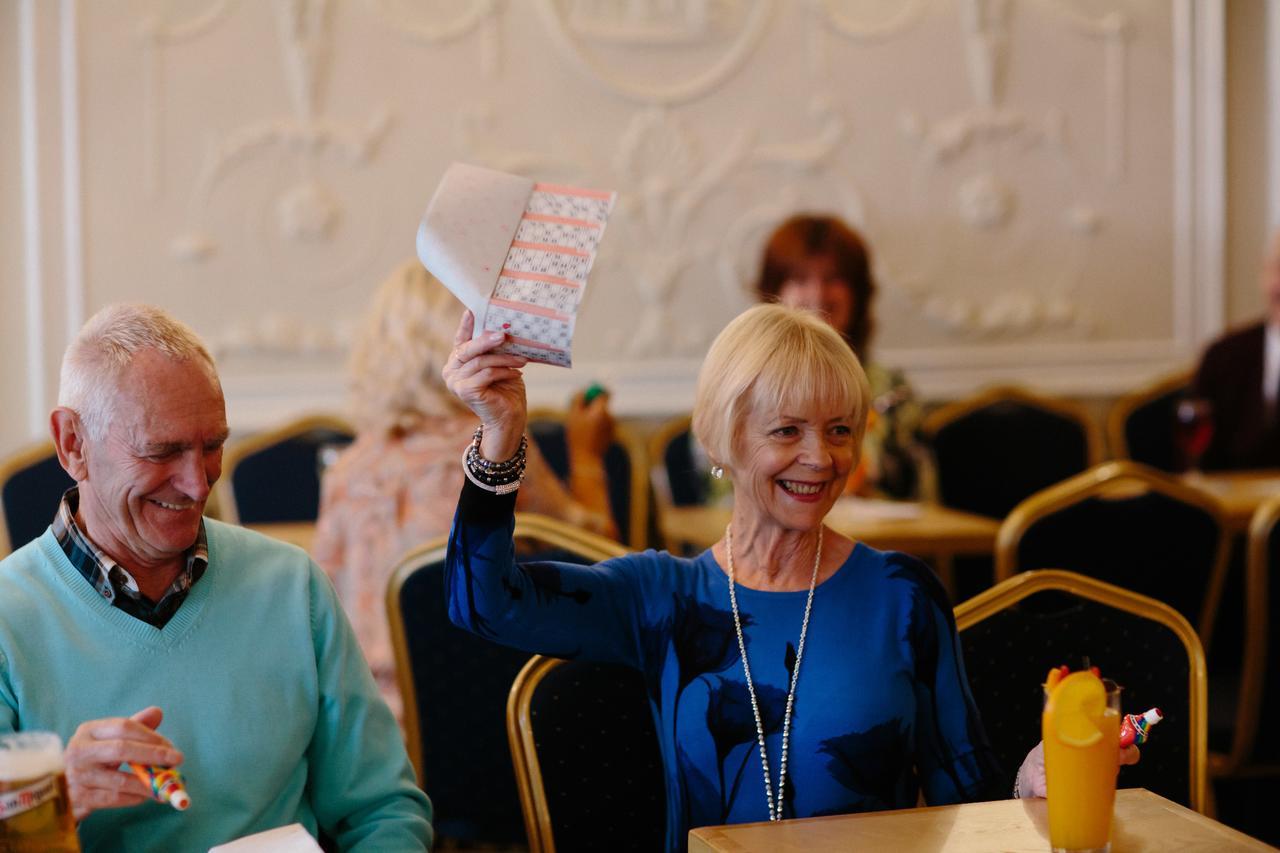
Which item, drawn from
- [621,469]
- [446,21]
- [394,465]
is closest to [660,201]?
[446,21]

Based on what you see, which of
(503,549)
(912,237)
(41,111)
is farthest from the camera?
(912,237)

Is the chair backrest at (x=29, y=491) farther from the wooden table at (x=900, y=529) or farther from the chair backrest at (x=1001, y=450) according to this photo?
the chair backrest at (x=1001, y=450)

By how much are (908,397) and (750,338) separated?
2.35m

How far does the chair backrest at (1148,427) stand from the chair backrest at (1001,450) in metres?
0.23

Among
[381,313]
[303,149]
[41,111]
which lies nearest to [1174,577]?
[381,313]

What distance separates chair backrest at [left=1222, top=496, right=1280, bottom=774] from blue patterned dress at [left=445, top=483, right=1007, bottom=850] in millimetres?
1343

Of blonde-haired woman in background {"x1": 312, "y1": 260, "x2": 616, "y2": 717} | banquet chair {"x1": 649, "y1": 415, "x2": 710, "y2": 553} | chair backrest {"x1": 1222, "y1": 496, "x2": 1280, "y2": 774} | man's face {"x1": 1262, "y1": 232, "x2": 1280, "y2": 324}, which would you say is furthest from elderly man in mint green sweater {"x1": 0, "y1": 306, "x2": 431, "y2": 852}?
man's face {"x1": 1262, "y1": 232, "x2": 1280, "y2": 324}

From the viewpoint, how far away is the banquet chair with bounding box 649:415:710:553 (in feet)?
14.5

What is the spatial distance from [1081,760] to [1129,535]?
1.44 metres

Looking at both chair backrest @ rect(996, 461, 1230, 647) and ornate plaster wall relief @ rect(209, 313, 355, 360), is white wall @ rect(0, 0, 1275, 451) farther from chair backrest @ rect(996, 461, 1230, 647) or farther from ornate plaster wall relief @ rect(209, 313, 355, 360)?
chair backrest @ rect(996, 461, 1230, 647)

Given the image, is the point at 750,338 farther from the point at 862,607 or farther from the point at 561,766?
the point at 561,766

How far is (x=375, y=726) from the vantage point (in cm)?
169

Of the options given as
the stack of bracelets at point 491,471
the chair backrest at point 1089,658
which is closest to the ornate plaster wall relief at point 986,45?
the chair backrest at point 1089,658

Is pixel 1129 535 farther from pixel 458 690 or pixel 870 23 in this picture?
pixel 870 23
